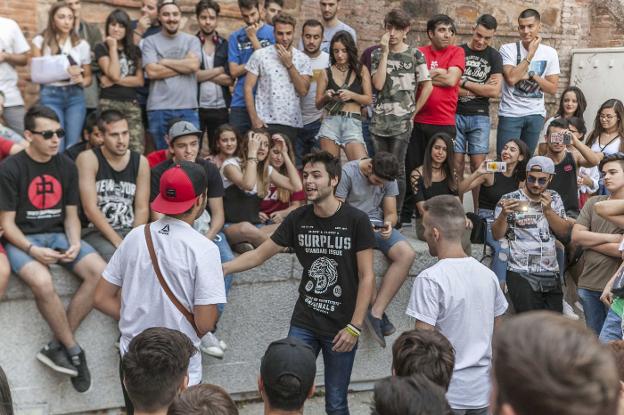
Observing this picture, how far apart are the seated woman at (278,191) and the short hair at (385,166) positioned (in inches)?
36.6

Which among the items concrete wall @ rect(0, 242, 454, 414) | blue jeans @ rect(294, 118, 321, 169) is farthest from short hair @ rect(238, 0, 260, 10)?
concrete wall @ rect(0, 242, 454, 414)

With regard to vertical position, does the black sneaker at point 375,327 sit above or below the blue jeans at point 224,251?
below

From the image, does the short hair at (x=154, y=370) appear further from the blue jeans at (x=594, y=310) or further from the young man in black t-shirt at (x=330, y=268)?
the blue jeans at (x=594, y=310)

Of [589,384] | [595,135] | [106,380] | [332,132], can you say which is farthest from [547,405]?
[595,135]

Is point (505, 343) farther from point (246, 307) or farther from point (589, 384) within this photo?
point (246, 307)

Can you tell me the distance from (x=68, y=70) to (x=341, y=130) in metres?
2.51

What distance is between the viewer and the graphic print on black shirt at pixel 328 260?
17.3 ft

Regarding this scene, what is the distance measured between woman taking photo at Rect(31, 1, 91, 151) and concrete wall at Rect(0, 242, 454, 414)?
7.01 ft

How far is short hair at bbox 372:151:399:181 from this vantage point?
6.59 meters

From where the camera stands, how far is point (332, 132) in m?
7.87

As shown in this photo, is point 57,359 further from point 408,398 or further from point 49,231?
point 408,398

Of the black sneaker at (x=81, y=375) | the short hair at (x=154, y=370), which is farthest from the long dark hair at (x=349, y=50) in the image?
the short hair at (x=154, y=370)

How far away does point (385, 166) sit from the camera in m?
6.59

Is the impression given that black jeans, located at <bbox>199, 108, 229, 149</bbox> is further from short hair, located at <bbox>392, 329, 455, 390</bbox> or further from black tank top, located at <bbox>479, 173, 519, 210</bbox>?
Result: short hair, located at <bbox>392, 329, 455, 390</bbox>
